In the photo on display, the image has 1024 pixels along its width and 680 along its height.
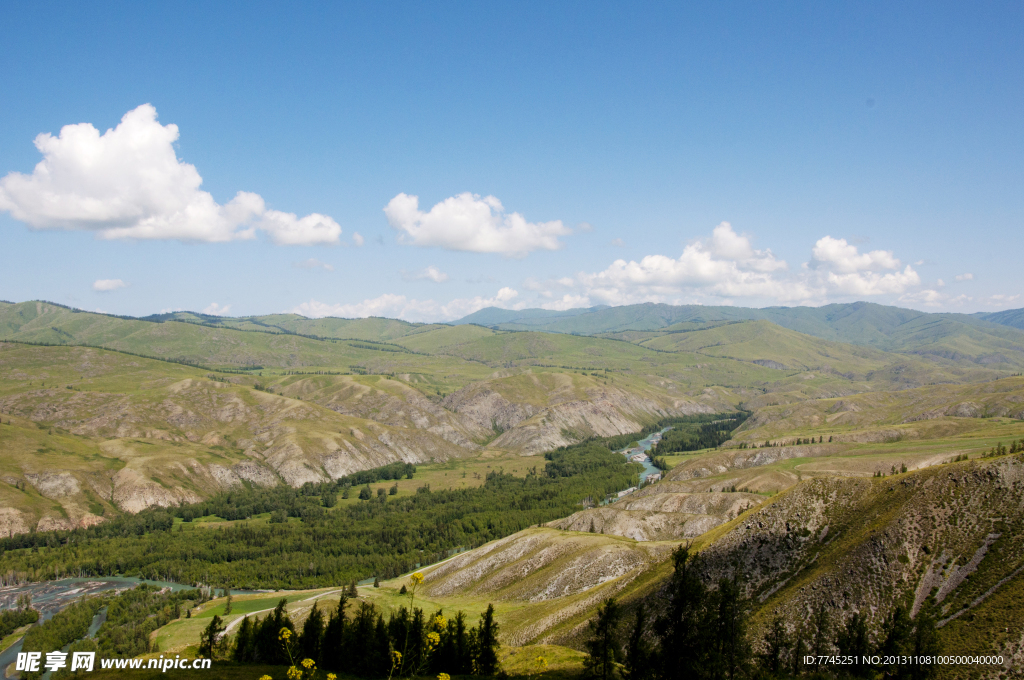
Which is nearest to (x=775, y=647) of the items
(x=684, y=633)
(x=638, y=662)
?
(x=684, y=633)

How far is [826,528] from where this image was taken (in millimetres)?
86188

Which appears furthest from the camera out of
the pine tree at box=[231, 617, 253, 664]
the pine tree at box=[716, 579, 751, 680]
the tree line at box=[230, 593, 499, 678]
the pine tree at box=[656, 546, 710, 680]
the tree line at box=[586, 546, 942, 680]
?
the pine tree at box=[231, 617, 253, 664]

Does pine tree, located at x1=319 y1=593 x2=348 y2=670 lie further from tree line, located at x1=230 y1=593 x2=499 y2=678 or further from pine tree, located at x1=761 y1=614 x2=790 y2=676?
pine tree, located at x1=761 y1=614 x2=790 y2=676

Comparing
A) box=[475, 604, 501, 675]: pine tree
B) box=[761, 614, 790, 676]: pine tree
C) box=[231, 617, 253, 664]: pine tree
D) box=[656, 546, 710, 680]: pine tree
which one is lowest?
box=[231, 617, 253, 664]: pine tree

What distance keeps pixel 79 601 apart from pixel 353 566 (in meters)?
68.4

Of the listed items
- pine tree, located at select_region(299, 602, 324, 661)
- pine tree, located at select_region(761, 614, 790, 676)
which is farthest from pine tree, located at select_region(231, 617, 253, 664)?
pine tree, located at select_region(761, 614, 790, 676)

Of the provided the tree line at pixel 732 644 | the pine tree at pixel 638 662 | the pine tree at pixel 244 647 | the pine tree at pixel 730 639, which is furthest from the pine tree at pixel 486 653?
the pine tree at pixel 244 647

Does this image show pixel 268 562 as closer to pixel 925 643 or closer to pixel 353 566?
pixel 353 566

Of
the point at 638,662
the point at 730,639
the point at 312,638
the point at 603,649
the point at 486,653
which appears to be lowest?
the point at 486,653

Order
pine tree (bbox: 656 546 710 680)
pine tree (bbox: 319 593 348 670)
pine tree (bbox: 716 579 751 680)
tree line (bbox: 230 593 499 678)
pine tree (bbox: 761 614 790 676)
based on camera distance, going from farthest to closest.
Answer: pine tree (bbox: 319 593 348 670) < tree line (bbox: 230 593 499 678) < pine tree (bbox: 761 614 790 676) < pine tree (bbox: 716 579 751 680) < pine tree (bbox: 656 546 710 680)

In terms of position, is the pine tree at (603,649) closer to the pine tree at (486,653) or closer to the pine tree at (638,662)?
the pine tree at (638,662)

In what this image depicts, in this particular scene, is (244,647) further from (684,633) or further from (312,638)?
(684,633)

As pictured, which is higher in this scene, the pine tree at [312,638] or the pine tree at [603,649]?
the pine tree at [603,649]

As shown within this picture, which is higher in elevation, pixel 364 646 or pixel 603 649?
pixel 603 649
